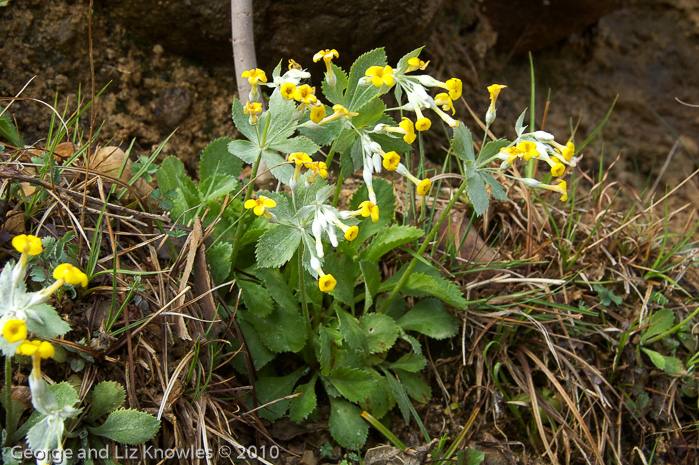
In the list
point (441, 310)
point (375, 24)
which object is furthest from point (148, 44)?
A: point (441, 310)

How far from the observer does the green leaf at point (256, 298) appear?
2189 mm

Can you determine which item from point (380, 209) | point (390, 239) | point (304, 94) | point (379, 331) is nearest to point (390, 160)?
point (304, 94)

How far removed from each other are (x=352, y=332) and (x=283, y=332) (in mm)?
282

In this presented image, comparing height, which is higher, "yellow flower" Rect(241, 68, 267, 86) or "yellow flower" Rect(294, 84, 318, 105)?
"yellow flower" Rect(241, 68, 267, 86)

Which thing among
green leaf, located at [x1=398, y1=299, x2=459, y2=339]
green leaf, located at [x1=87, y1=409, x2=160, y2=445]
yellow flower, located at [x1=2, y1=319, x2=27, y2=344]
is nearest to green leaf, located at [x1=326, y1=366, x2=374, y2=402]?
green leaf, located at [x1=398, y1=299, x2=459, y2=339]

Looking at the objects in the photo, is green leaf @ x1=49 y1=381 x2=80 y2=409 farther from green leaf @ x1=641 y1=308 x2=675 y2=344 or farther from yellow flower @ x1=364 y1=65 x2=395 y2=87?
green leaf @ x1=641 y1=308 x2=675 y2=344

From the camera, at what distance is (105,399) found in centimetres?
171

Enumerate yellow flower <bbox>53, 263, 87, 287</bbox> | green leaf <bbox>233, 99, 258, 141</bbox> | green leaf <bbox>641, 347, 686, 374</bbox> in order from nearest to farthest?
yellow flower <bbox>53, 263, 87, 287</bbox>, green leaf <bbox>233, 99, 258, 141</bbox>, green leaf <bbox>641, 347, 686, 374</bbox>

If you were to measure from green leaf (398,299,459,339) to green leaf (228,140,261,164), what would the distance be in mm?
988

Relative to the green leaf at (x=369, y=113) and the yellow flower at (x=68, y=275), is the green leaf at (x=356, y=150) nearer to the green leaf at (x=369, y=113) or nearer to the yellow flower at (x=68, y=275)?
the green leaf at (x=369, y=113)

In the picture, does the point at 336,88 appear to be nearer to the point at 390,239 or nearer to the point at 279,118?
the point at 279,118

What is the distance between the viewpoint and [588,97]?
4.55 meters

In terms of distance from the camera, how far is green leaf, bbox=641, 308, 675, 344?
2693 mm

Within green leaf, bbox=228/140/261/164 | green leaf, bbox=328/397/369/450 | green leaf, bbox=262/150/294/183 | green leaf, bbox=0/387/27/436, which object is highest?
green leaf, bbox=228/140/261/164
